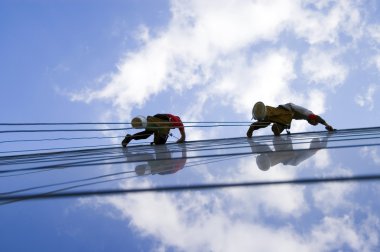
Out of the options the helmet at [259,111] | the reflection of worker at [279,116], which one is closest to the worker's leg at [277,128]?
the reflection of worker at [279,116]

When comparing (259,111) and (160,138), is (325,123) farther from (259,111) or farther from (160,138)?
(160,138)

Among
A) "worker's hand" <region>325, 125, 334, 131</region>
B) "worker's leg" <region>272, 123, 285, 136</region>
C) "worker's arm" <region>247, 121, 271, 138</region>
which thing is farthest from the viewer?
"worker's arm" <region>247, 121, 271, 138</region>

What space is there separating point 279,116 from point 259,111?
0.43m

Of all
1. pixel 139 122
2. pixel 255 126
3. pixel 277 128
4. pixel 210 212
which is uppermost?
pixel 139 122

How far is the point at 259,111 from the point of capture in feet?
27.8

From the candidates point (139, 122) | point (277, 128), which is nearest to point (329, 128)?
point (277, 128)

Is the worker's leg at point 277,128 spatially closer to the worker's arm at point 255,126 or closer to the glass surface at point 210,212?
the worker's arm at point 255,126

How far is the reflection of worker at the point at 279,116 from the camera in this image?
8422 millimetres

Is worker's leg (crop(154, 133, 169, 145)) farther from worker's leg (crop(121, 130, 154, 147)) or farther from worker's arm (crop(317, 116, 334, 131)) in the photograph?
worker's arm (crop(317, 116, 334, 131))

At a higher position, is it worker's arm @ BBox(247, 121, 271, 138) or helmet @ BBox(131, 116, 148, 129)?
helmet @ BBox(131, 116, 148, 129)

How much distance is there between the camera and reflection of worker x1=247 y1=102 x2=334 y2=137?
8422 mm

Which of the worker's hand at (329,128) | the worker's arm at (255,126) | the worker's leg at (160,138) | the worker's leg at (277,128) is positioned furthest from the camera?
the worker's leg at (160,138)

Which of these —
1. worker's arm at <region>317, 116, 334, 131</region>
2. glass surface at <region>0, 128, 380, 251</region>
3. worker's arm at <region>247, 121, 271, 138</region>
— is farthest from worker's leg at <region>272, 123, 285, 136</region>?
glass surface at <region>0, 128, 380, 251</region>

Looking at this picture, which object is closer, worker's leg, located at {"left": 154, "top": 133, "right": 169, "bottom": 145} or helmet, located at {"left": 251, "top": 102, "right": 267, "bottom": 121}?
helmet, located at {"left": 251, "top": 102, "right": 267, "bottom": 121}
